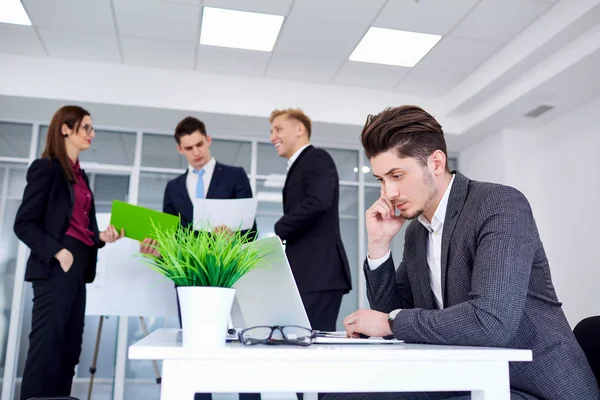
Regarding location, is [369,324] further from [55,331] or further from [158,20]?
[158,20]

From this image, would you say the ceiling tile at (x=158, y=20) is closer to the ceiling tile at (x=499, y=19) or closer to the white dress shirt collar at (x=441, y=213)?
the ceiling tile at (x=499, y=19)

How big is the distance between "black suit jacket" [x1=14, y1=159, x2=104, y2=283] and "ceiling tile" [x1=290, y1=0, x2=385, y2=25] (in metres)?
2.01

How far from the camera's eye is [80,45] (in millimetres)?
4406

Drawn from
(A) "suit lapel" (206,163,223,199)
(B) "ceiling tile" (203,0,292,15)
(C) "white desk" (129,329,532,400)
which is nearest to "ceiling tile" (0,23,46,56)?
(B) "ceiling tile" (203,0,292,15)

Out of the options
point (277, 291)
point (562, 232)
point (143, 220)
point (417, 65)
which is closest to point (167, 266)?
point (277, 291)

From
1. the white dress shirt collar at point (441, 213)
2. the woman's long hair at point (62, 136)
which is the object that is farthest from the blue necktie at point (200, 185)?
the white dress shirt collar at point (441, 213)

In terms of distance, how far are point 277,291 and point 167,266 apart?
39 centimetres

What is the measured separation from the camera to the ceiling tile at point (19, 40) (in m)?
4.16

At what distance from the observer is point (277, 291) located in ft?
4.09

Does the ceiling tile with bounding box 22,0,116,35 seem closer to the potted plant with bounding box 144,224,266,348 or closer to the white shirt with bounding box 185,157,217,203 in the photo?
the white shirt with bounding box 185,157,217,203

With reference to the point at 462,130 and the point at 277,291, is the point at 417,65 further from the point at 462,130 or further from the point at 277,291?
the point at 277,291

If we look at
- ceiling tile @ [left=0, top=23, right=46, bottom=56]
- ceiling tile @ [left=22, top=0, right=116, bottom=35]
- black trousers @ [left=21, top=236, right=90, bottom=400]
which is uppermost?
ceiling tile @ [left=22, top=0, right=116, bottom=35]

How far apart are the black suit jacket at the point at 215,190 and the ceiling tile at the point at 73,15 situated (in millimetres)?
1590

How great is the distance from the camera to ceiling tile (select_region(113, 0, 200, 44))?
381 cm
